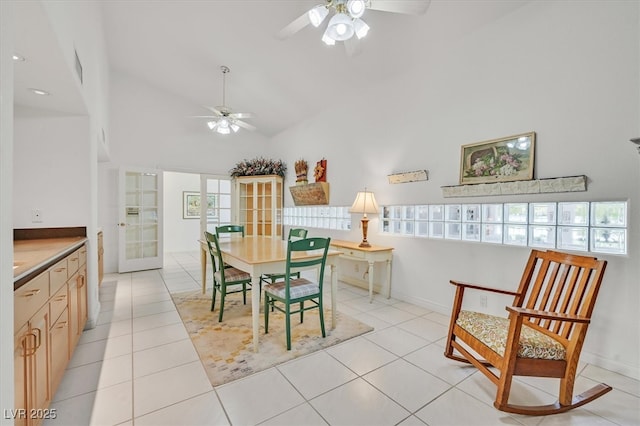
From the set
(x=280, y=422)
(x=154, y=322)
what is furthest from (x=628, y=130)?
(x=154, y=322)

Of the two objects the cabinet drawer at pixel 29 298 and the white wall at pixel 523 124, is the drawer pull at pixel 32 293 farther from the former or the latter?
the white wall at pixel 523 124

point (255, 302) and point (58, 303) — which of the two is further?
point (255, 302)

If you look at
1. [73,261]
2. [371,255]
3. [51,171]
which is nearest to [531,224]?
[371,255]

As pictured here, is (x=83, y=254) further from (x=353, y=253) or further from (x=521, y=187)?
(x=521, y=187)

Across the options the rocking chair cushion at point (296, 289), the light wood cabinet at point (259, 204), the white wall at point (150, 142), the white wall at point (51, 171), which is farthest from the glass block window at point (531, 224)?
the white wall at point (150, 142)

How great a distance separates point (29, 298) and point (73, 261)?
0.99 metres

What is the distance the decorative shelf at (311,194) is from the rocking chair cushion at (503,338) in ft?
9.97

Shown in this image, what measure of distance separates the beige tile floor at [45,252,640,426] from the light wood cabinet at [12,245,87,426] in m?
0.26

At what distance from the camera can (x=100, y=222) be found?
4871 millimetres

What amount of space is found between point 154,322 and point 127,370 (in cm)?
89

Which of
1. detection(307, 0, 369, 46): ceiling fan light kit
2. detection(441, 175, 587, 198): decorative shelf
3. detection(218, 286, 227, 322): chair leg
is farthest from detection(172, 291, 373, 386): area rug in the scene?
detection(307, 0, 369, 46): ceiling fan light kit

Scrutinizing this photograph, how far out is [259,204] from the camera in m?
6.19

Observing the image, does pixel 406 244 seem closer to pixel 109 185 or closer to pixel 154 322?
pixel 154 322

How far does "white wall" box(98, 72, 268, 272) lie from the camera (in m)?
4.96
